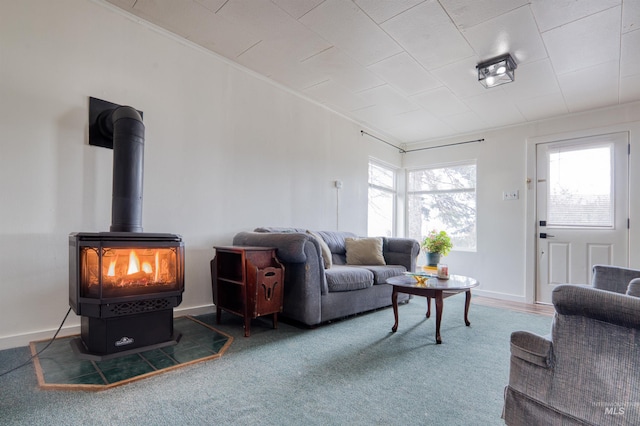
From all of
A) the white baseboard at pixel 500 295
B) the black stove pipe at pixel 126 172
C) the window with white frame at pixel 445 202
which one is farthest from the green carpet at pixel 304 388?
the window with white frame at pixel 445 202

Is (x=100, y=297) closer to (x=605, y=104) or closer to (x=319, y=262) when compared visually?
(x=319, y=262)

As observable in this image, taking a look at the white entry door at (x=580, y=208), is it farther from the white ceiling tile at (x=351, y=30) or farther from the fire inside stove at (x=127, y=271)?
the fire inside stove at (x=127, y=271)

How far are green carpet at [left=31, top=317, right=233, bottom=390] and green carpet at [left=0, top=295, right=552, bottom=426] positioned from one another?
2.0 inches

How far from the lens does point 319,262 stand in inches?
106

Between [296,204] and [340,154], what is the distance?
3.73ft

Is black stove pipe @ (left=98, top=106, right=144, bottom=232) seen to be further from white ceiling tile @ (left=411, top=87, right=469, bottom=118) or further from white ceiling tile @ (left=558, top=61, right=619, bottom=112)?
white ceiling tile @ (left=558, top=61, right=619, bottom=112)

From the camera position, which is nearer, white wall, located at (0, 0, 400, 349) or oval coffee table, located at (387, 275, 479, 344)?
white wall, located at (0, 0, 400, 349)

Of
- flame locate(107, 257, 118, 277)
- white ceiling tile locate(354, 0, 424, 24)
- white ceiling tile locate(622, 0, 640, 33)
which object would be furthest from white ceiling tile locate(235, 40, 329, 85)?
white ceiling tile locate(622, 0, 640, 33)

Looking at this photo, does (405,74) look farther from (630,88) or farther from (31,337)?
(31,337)

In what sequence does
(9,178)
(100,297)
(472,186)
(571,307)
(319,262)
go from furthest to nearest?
(472,186)
(319,262)
(9,178)
(100,297)
(571,307)

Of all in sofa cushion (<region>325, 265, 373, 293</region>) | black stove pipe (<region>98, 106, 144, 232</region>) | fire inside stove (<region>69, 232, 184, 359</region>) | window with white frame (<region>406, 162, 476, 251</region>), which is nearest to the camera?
fire inside stove (<region>69, 232, 184, 359</region>)

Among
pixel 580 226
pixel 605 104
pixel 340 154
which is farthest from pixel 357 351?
pixel 605 104

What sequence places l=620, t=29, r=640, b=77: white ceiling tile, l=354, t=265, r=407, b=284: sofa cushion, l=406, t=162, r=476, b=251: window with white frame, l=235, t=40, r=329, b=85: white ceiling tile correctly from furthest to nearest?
l=406, t=162, r=476, b=251: window with white frame, l=354, t=265, r=407, b=284: sofa cushion, l=235, t=40, r=329, b=85: white ceiling tile, l=620, t=29, r=640, b=77: white ceiling tile

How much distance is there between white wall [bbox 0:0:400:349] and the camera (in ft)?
6.96
